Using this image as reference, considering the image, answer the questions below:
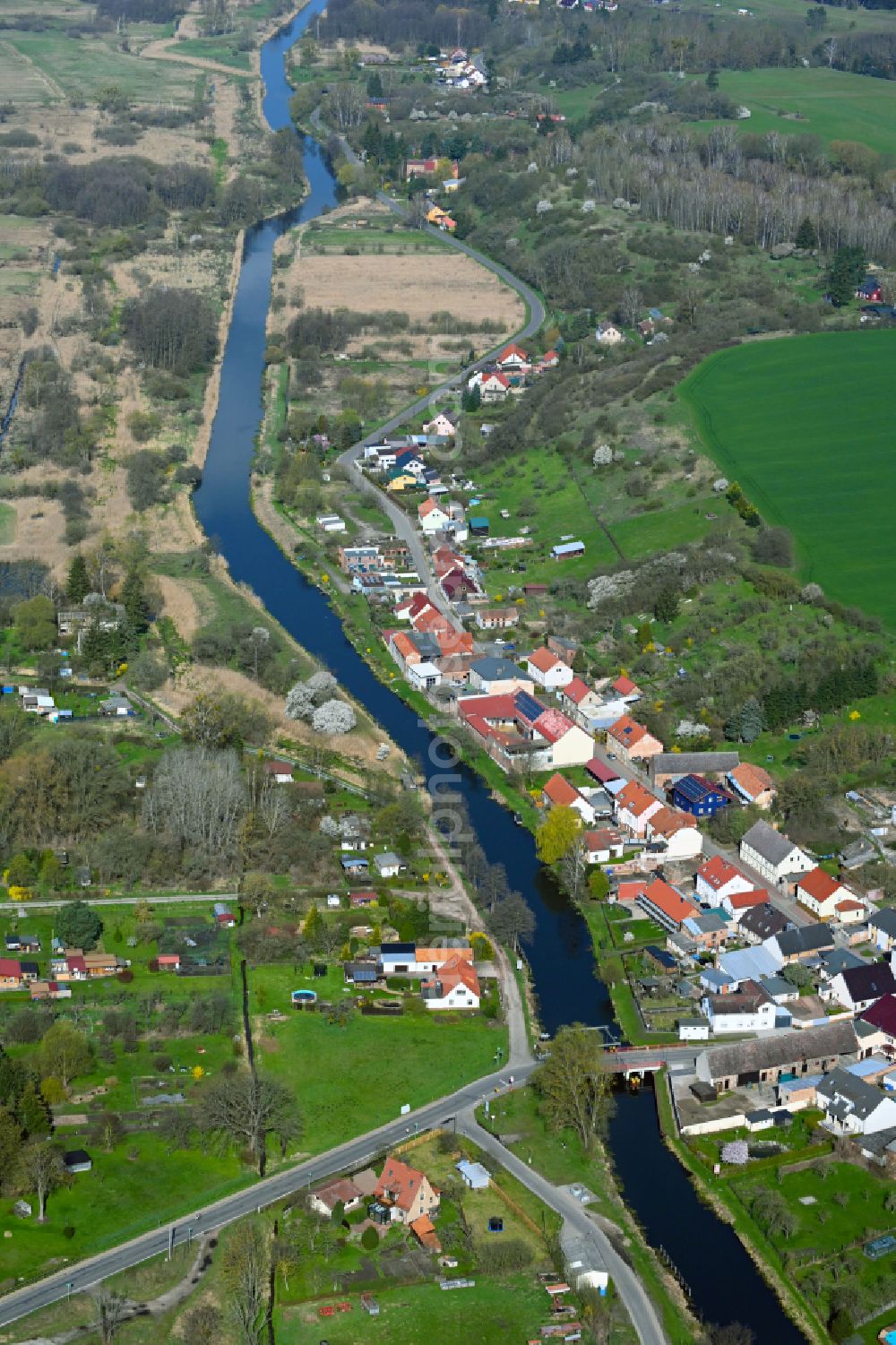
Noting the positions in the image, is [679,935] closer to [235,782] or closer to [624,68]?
[235,782]

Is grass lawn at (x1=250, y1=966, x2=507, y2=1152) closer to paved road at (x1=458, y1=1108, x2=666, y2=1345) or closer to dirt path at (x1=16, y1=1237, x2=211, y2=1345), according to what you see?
paved road at (x1=458, y1=1108, x2=666, y2=1345)

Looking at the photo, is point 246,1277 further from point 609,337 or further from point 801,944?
point 609,337

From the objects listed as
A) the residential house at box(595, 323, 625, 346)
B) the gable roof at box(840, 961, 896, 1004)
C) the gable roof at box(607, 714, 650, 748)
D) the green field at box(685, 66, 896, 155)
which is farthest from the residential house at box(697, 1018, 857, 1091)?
the green field at box(685, 66, 896, 155)

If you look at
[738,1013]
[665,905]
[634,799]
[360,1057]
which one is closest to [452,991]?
[360,1057]

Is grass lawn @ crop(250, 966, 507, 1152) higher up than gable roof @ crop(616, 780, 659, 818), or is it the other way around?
grass lawn @ crop(250, 966, 507, 1152)

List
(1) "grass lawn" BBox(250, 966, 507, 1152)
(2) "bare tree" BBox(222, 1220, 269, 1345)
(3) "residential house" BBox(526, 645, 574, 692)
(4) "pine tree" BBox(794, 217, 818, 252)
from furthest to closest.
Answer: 1. (4) "pine tree" BBox(794, 217, 818, 252)
2. (3) "residential house" BBox(526, 645, 574, 692)
3. (1) "grass lawn" BBox(250, 966, 507, 1152)
4. (2) "bare tree" BBox(222, 1220, 269, 1345)

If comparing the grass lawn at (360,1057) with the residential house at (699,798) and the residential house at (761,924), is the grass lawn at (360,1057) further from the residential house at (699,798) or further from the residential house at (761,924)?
the residential house at (699,798)

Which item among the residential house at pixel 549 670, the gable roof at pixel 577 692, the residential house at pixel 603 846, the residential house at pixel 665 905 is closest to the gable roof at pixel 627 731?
the gable roof at pixel 577 692
